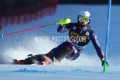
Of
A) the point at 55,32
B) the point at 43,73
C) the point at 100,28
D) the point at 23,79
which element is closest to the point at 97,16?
the point at 100,28

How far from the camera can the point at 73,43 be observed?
6562 millimetres

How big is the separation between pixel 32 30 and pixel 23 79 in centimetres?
138

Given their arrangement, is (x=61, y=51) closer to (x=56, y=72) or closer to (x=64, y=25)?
(x=64, y=25)

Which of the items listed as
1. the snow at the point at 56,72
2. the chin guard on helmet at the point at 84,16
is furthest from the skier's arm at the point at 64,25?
the snow at the point at 56,72

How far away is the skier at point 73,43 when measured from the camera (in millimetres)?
6496

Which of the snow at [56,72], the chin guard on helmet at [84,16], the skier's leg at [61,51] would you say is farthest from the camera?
Answer: the skier's leg at [61,51]

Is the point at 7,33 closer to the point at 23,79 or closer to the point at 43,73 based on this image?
the point at 43,73

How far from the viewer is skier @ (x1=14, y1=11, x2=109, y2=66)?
6496 mm

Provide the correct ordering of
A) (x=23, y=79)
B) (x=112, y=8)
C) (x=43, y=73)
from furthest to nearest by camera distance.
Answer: (x=112, y=8), (x=43, y=73), (x=23, y=79)

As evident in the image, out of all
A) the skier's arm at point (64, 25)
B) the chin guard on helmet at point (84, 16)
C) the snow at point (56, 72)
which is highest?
the chin guard on helmet at point (84, 16)

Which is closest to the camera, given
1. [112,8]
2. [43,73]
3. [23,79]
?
[23,79]

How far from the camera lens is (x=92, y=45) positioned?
21.5ft

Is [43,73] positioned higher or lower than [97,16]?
lower

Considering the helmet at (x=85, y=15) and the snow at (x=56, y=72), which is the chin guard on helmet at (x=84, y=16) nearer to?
the helmet at (x=85, y=15)
